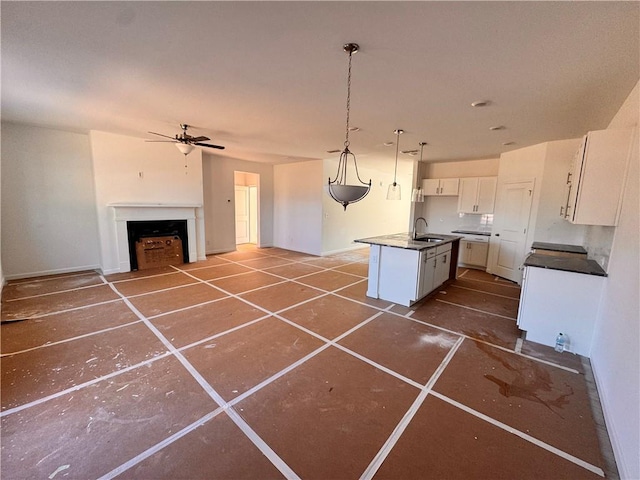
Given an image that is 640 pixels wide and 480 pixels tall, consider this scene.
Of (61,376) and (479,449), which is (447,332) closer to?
(479,449)

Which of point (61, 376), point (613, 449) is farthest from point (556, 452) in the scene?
point (61, 376)

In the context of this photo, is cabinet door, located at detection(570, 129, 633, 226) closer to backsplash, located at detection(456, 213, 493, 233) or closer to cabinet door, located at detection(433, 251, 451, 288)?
cabinet door, located at detection(433, 251, 451, 288)

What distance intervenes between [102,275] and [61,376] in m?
3.46

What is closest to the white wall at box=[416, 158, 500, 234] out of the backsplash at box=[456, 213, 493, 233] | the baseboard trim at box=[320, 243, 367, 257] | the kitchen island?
the backsplash at box=[456, 213, 493, 233]

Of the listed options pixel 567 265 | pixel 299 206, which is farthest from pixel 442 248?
pixel 299 206

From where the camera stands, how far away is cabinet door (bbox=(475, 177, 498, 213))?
6.00 m

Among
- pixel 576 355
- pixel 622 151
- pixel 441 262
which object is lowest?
pixel 576 355

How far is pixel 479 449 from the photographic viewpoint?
1.66 meters

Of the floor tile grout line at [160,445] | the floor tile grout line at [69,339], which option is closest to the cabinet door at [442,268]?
the floor tile grout line at [160,445]

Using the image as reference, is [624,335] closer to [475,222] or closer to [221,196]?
[475,222]

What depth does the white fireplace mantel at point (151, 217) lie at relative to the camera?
5.14m

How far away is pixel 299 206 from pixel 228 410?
20.6 feet

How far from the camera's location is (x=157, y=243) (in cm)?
570

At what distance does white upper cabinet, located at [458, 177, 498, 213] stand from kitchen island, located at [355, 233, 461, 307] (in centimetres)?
236
